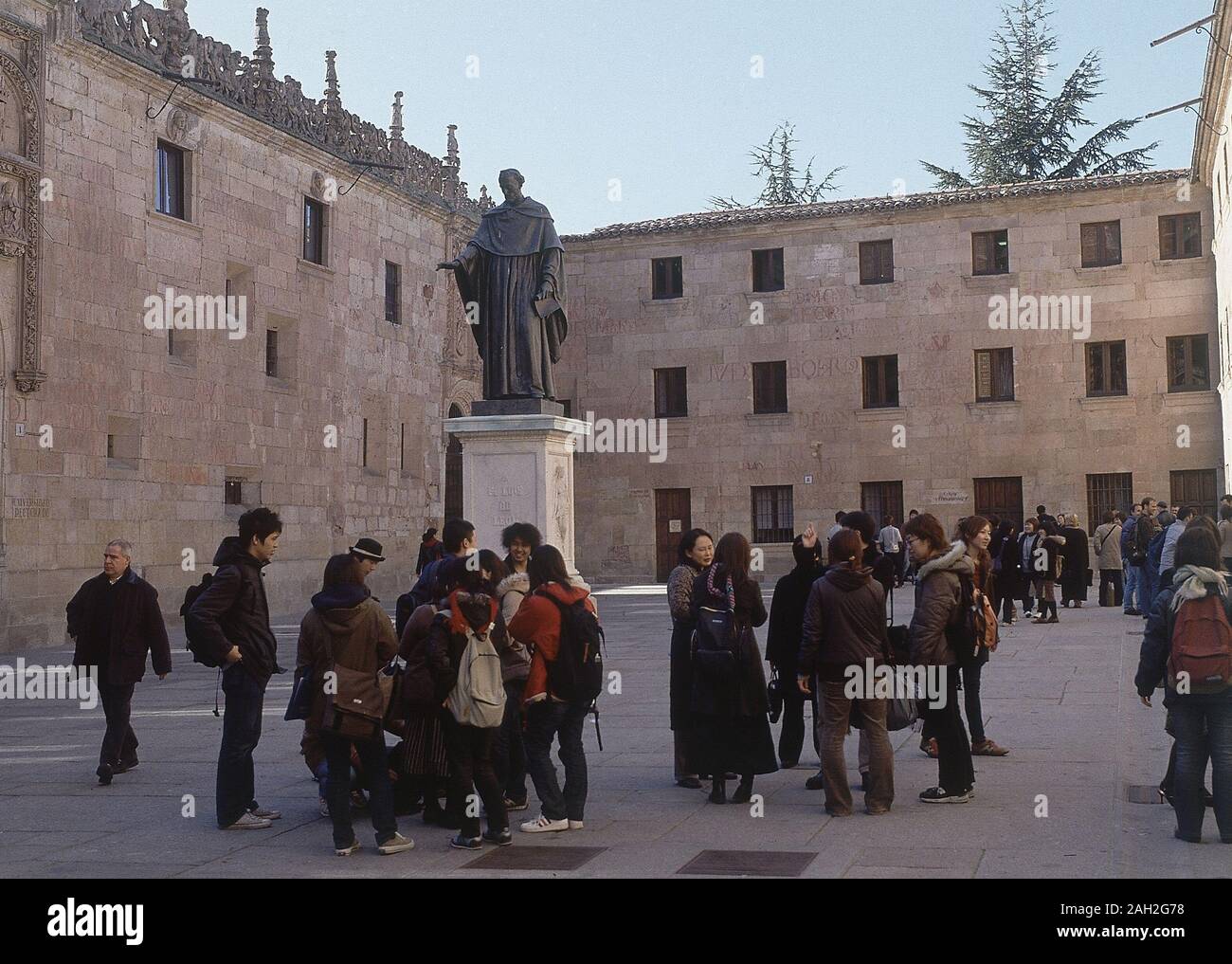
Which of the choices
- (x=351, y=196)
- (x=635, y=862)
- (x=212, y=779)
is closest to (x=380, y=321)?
(x=351, y=196)

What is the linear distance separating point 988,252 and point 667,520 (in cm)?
1103

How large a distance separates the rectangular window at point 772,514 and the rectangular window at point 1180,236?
11.1 metres

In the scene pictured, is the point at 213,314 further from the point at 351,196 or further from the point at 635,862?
the point at 635,862

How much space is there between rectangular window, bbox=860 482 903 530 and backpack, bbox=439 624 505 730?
28396 millimetres

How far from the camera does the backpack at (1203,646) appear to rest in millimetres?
6922

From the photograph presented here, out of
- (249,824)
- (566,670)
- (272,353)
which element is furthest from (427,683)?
(272,353)

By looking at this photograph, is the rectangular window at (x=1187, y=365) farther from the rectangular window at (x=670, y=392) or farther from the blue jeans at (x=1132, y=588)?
the rectangular window at (x=670, y=392)

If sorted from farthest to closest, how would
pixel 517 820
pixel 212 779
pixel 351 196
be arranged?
pixel 351 196 < pixel 212 779 < pixel 517 820

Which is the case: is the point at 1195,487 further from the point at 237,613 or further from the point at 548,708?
the point at 237,613

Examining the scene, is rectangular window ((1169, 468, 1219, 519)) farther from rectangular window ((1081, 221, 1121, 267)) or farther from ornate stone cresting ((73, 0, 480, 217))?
ornate stone cresting ((73, 0, 480, 217))

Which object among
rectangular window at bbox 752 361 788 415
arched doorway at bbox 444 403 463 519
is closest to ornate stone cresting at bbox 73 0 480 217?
arched doorway at bbox 444 403 463 519

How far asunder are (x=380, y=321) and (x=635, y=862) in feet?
80.6
